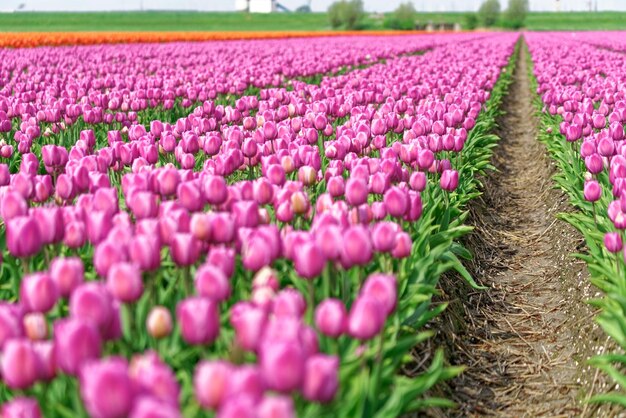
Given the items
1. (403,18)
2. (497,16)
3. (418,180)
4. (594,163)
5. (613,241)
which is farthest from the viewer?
(497,16)

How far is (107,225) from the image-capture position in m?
2.74

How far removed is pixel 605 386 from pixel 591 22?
110 meters

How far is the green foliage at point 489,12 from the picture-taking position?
107m

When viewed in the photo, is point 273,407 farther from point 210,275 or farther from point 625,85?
point 625,85

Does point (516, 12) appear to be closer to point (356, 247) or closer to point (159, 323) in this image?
point (356, 247)

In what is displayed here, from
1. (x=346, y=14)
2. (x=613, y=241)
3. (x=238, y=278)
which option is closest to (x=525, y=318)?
(x=613, y=241)

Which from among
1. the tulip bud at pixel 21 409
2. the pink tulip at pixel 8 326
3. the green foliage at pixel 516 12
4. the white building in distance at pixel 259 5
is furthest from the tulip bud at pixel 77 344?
the white building in distance at pixel 259 5

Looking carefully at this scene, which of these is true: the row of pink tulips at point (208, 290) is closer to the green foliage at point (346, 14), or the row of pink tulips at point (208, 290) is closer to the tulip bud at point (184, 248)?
the tulip bud at point (184, 248)

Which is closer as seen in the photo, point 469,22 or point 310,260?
point 310,260

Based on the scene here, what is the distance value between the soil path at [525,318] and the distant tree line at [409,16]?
87.7m

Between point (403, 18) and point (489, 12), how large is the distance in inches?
728

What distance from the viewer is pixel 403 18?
97875 millimetres

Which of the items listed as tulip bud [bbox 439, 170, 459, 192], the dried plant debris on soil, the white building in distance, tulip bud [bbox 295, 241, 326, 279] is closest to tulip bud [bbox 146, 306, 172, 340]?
tulip bud [bbox 295, 241, 326, 279]

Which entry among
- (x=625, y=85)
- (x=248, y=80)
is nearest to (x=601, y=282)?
(x=625, y=85)
